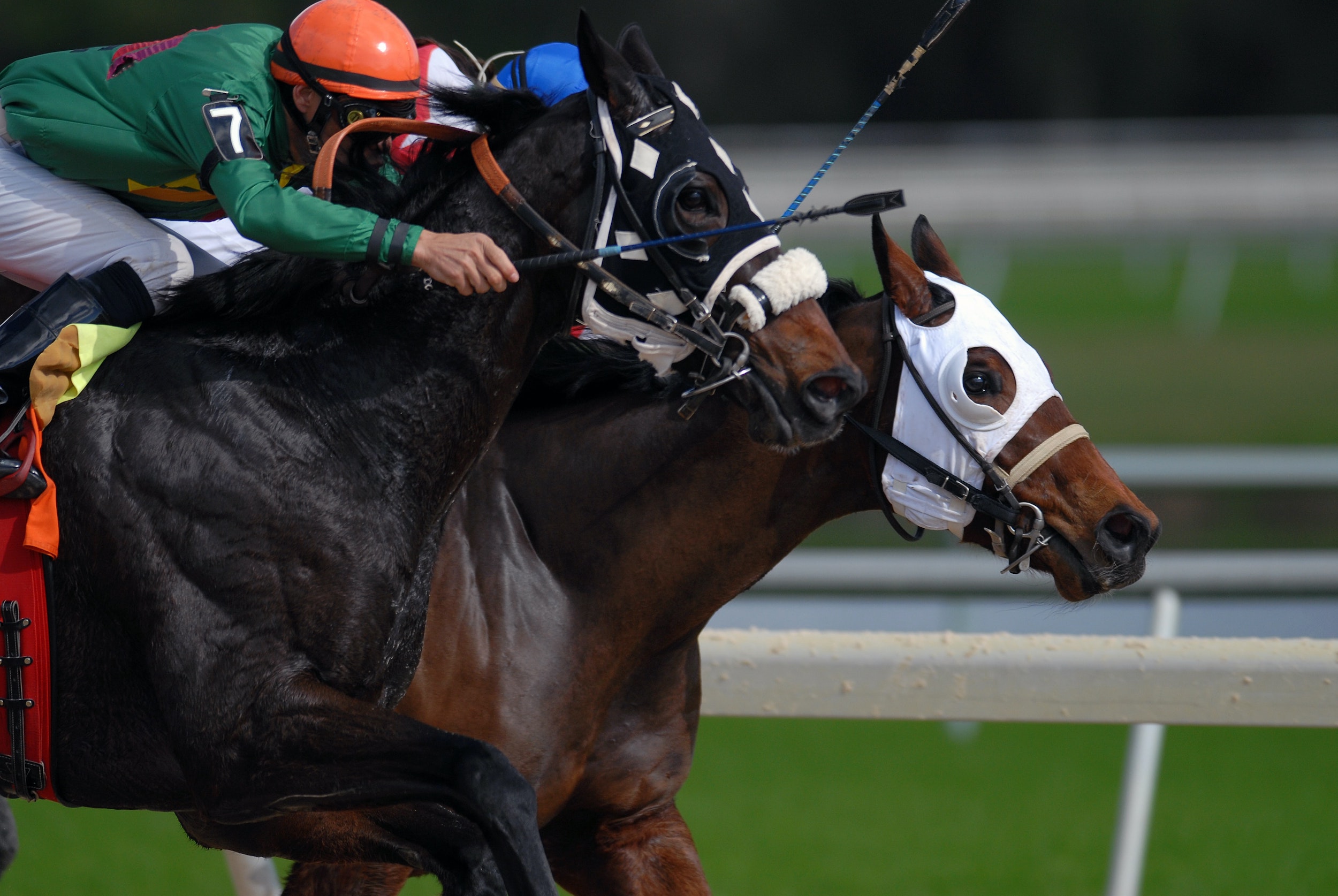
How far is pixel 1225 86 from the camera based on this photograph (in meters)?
28.6

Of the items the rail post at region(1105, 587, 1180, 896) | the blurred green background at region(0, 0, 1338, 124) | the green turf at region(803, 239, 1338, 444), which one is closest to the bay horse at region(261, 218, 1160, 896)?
the rail post at region(1105, 587, 1180, 896)

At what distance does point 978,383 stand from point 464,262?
1060mm

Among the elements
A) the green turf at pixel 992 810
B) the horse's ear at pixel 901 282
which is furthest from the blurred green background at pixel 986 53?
the horse's ear at pixel 901 282

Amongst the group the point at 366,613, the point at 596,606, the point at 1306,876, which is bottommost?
the point at 1306,876

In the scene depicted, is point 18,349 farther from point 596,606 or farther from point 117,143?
point 596,606

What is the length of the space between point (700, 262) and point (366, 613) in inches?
30.4

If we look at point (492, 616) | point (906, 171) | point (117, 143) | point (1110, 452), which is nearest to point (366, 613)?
point (492, 616)

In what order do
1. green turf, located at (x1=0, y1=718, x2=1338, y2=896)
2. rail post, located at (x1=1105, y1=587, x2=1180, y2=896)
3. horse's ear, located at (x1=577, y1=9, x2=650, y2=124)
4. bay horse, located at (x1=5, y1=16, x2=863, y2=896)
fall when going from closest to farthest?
bay horse, located at (x1=5, y1=16, x2=863, y2=896) → horse's ear, located at (x1=577, y1=9, x2=650, y2=124) → rail post, located at (x1=1105, y1=587, x2=1180, y2=896) → green turf, located at (x1=0, y1=718, x2=1338, y2=896)

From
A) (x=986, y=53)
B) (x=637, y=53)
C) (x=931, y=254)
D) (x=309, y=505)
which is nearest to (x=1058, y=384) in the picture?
(x=931, y=254)

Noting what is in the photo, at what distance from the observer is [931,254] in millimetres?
3281

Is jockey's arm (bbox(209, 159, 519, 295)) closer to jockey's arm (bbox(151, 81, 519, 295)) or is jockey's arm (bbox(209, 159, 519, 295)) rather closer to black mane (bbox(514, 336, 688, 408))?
jockey's arm (bbox(151, 81, 519, 295))

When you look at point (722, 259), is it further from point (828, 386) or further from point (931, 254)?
point (931, 254)

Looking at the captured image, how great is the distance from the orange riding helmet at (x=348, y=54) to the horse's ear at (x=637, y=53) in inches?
14.8

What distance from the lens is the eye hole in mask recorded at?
100 inches
